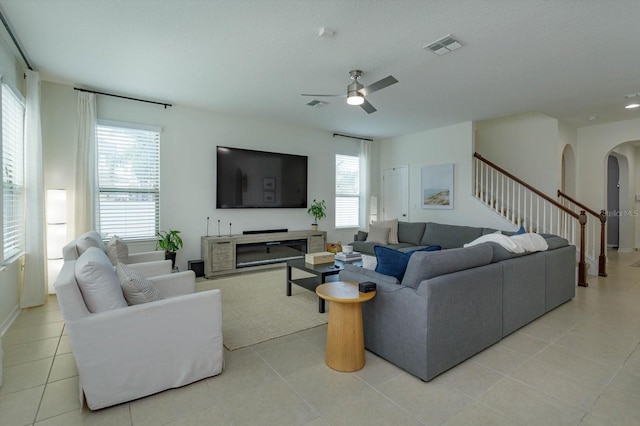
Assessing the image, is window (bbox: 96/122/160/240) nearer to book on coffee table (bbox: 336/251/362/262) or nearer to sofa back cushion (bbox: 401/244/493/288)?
book on coffee table (bbox: 336/251/362/262)

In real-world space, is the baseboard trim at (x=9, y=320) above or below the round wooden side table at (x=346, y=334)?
below

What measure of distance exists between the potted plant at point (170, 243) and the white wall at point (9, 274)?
1552 millimetres

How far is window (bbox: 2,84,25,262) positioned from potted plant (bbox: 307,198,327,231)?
14.3ft

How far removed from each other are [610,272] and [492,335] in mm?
4436

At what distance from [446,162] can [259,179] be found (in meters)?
→ 3.73

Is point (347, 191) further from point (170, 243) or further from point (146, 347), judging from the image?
point (146, 347)

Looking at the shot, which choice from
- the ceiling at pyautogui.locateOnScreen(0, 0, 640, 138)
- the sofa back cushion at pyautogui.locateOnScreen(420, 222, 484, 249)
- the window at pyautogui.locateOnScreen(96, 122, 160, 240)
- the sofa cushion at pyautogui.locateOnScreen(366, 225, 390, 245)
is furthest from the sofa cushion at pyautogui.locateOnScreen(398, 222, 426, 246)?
the window at pyautogui.locateOnScreen(96, 122, 160, 240)

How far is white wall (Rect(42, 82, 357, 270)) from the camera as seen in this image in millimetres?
4211

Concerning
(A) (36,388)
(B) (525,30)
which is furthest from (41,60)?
(B) (525,30)

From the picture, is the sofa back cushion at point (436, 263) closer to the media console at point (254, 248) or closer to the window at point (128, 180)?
the media console at point (254, 248)

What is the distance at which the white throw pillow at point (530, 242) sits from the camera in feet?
10.3

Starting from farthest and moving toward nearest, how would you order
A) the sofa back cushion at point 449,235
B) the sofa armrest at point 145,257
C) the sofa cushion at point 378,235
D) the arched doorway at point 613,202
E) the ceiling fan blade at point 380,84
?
the arched doorway at point 613,202, the sofa cushion at point 378,235, the sofa back cushion at point 449,235, the sofa armrest at point 145,257, the ceiling fan blade at point 380,84

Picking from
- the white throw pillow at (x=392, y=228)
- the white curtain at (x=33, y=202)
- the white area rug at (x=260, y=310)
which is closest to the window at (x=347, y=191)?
the white throw pillow at (x=392, y=228)

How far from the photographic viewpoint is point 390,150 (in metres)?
7.54
